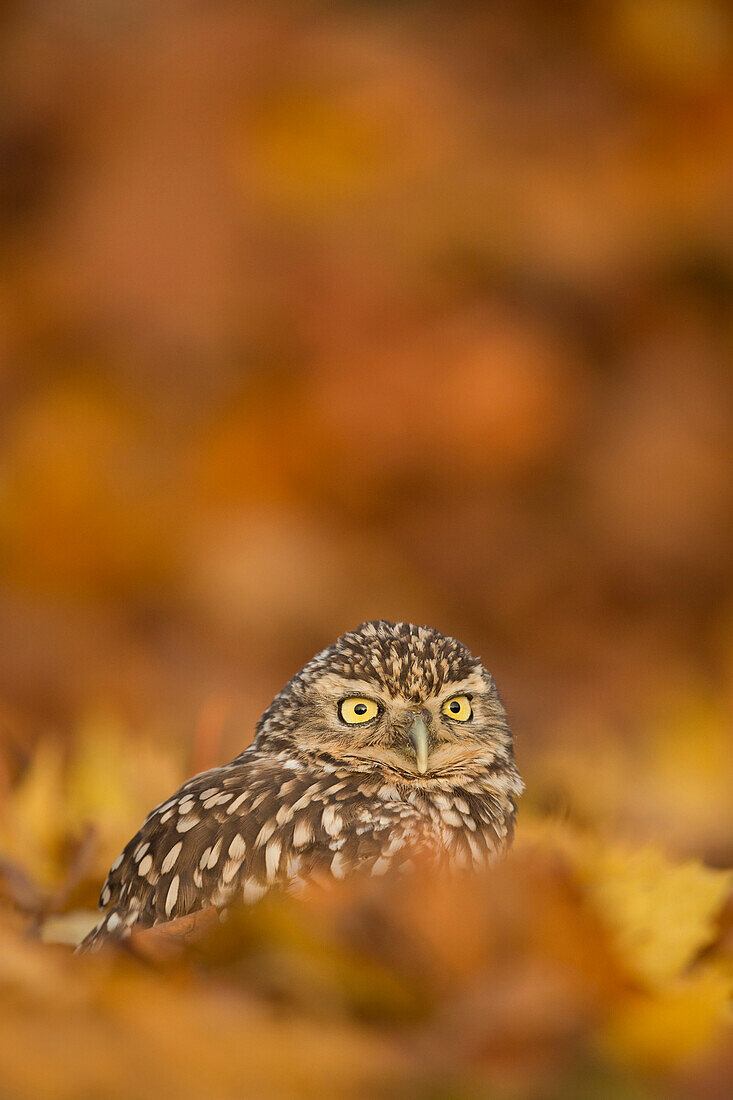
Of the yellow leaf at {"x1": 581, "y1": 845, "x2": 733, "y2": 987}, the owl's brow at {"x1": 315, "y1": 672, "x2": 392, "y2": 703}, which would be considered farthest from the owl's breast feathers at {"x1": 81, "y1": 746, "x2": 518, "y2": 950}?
the yellow leaf at {"x1": 581, "y1": 845, "x2": 733, "y2": 987}

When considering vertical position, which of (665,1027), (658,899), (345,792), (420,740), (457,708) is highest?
(457,708)

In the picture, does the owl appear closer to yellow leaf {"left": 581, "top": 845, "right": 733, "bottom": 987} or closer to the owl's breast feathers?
the owl's breast feathers

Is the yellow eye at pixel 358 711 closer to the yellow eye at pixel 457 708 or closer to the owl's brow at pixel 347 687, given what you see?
the owl's brow at pixel 347 687

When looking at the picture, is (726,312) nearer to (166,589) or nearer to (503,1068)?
(166,589)

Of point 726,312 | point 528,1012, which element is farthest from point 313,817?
point 726,312

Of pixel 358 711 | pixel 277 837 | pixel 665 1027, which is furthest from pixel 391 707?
pixel 665 1027

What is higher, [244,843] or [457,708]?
[457,708]

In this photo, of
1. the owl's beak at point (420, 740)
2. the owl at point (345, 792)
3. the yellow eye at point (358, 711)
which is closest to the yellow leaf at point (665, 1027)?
the owl at point (345, 792)

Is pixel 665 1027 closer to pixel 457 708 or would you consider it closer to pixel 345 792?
pixel 345 792
